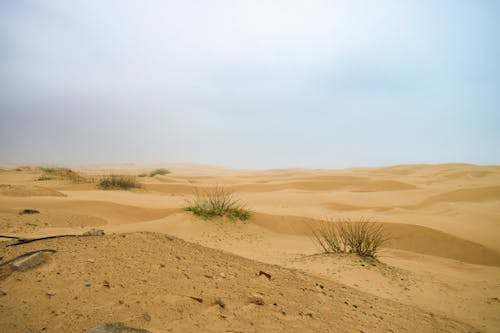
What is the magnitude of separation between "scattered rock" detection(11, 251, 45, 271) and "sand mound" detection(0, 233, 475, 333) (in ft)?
0.21

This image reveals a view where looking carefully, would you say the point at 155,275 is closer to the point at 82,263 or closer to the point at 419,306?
the point at 82,263

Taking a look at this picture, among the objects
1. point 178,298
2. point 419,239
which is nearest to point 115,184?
point 419,239

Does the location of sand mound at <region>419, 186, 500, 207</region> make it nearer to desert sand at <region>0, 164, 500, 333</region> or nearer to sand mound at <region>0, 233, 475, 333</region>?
desert sand at <region>0, 164, 500, 333</region>

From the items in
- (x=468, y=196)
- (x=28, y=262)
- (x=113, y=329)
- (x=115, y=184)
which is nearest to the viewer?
(x=113, y=329)

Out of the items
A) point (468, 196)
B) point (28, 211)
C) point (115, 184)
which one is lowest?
point (28, 211)

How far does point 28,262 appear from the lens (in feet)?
7.77

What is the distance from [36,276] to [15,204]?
476 cm

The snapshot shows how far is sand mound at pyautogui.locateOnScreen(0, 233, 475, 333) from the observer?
5.84 feet

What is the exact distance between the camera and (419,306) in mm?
2529

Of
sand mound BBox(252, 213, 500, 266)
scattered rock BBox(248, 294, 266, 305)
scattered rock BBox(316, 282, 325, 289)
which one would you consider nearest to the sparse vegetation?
sand mound BBox(252, 213, 500, 266)

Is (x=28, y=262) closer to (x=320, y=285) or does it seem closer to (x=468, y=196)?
(x=320, y=285)

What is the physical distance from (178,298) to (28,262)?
1.27m

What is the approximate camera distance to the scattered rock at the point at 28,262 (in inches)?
91.4

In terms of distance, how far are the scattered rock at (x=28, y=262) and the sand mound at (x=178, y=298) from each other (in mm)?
63
